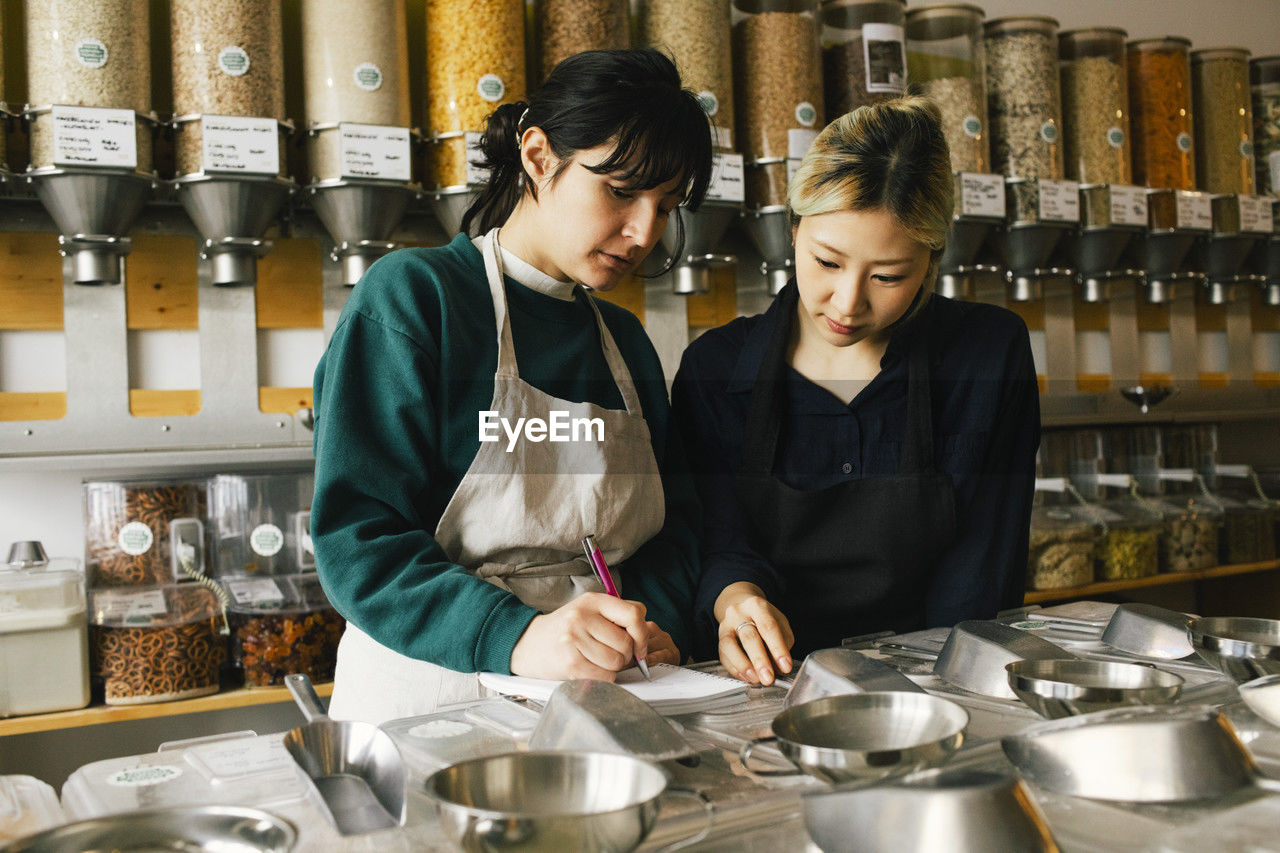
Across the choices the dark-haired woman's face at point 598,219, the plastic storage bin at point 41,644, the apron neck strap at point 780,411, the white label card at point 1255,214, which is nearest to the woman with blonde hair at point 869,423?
the apron neck strap at point 780,411

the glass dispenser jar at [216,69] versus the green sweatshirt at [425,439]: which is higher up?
the glass dispenser jar at [216,69]

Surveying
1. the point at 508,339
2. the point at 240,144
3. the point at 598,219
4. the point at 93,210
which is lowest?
the point at 508,339

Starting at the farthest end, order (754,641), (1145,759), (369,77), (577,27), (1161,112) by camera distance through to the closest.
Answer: (1161,112) → (577,27) → (369,77) → (754,641) → (1145,759)

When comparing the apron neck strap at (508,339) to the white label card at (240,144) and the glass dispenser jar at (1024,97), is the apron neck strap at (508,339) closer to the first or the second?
the white label card at (240,144)

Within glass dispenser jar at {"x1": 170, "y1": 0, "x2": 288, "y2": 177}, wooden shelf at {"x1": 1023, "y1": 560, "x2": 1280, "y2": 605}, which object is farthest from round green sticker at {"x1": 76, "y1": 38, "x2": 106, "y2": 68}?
wooden shelf at {"x1": 1023, "y1": 560, "x2": 1280, "y2": 605}

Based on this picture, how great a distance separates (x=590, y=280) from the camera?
3.93 ft

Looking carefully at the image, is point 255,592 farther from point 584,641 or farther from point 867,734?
point 867,734

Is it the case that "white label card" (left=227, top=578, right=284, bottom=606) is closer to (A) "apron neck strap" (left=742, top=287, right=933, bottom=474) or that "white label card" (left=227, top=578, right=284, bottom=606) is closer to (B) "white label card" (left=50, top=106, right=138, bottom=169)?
(B) "white label card" (left=50, top=106, right=138, bottom=169)

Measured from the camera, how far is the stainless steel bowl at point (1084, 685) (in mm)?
771

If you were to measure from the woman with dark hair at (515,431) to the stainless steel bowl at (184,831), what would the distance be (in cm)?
38

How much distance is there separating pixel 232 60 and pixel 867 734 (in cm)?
148

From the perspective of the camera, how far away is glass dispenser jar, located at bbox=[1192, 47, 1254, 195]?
279 centimetres

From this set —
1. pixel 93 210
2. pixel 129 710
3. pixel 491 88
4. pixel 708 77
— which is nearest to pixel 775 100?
pixel 708 77

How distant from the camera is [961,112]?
90.6 inches
